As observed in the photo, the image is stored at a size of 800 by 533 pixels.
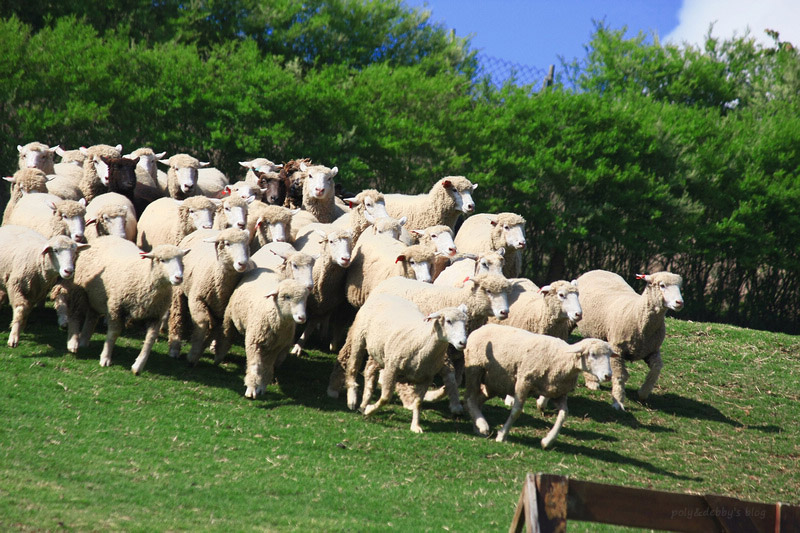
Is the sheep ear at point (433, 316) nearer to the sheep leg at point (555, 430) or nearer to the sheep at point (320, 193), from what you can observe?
the sheep leg at point (555, 430)

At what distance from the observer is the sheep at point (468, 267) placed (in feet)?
33.0

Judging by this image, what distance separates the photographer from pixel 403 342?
334 inches

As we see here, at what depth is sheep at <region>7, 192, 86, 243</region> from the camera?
1030cm

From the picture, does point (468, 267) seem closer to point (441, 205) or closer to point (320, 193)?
point (441, 205)

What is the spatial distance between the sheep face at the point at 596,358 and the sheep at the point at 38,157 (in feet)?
28.8

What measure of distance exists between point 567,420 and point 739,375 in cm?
414

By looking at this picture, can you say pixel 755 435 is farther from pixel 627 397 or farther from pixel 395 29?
pixel 395 29

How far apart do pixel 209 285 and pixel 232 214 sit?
1700 millimetres

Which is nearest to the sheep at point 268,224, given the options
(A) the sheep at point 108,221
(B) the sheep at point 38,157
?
(A) the sheep at point 108,221

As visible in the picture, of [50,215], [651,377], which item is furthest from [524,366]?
[50,215]

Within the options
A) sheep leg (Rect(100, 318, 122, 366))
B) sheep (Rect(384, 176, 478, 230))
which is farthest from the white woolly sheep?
sheep (Rect(384, 176, 478, 230))

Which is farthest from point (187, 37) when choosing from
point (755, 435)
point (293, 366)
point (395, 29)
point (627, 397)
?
point (755, 435)

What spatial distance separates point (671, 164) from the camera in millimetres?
18875

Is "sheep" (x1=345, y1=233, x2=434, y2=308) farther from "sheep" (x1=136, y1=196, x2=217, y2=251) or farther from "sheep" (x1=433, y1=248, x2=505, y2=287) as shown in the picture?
"sheep" (x1=136, y1=196, x2=217, y2=251)
